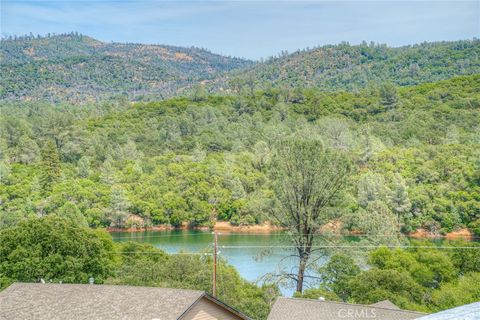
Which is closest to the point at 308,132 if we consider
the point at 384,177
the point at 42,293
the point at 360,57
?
the point at 384,177

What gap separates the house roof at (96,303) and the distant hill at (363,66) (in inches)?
4525

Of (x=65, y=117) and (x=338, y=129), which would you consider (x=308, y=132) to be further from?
(x=65, y=117)

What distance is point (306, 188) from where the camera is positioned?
24844 millimetres

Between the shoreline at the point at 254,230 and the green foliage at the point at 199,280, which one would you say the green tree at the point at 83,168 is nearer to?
the shoreline at the point at 254,230

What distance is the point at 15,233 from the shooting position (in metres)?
23.1

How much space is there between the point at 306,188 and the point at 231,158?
4811 centimetres

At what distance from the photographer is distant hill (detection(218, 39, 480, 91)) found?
13135 centimetres

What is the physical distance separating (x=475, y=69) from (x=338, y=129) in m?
58.2

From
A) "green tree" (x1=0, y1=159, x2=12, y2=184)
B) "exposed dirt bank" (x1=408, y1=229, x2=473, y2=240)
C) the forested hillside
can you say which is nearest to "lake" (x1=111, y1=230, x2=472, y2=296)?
"exposed dirt bank" (x1=408, y1=229, x2=473, y2=240)

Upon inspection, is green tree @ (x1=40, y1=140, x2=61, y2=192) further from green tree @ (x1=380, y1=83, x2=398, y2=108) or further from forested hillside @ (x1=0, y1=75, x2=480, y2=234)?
green tree @ (x1=380, y1=83, x2=398, y2=108)

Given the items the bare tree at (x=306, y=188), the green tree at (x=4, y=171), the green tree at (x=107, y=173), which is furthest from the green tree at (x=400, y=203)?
the green tree at (x=4, y=171)

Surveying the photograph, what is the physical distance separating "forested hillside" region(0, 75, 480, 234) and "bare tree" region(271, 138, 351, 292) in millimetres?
7216

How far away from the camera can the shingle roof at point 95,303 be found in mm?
11773

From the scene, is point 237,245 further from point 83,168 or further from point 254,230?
point 83,168
